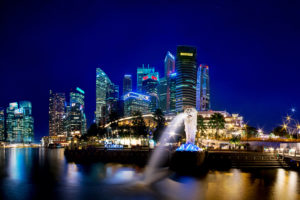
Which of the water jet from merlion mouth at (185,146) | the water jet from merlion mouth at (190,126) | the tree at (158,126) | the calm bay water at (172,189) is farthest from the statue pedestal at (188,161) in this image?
the tree at (158,126)

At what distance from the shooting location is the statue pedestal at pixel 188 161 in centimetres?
3541

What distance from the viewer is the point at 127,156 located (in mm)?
53750

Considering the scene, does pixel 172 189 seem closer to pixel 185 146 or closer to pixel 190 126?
pixel 185 146

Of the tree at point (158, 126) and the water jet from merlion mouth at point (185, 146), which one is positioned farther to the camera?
the tree at point (158, 126)

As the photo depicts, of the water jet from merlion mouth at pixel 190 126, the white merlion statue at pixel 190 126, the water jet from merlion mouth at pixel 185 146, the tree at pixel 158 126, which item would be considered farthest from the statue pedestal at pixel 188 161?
the tree at pixel 158 126

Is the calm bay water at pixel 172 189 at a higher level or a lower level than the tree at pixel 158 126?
lower

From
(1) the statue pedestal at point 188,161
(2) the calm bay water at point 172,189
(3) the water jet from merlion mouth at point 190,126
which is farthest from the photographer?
(3) the water jet from merlion mouth at point 190,126

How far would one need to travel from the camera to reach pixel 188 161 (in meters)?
35.4

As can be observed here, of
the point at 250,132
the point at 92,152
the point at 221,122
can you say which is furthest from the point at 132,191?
the point at 250,132

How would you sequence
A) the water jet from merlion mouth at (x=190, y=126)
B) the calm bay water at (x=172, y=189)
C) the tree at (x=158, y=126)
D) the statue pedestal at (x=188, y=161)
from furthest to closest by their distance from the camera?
the tree at (x=158, y=126) < the water jet from merlion mouth at (x=190, y=126) < the statue pedestal at (x=188, y=161) < the calm bay water at (x=172, y=189)

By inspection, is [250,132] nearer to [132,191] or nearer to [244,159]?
[244,159]

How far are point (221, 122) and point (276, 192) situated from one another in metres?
72.9

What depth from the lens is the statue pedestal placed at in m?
35.4

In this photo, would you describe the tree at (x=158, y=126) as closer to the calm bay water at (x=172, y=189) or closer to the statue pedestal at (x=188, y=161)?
the statue pedestal at (x=188, y=161)
